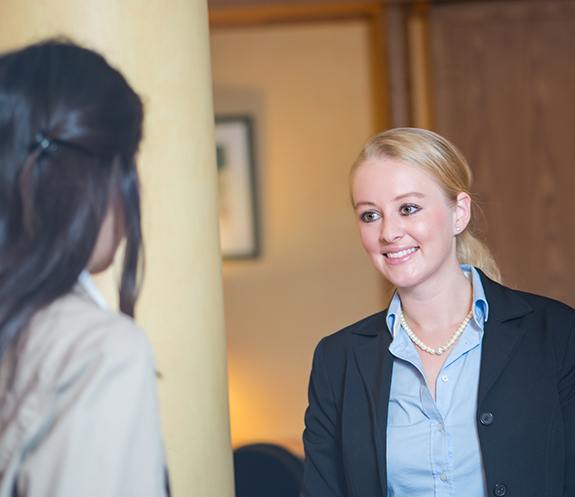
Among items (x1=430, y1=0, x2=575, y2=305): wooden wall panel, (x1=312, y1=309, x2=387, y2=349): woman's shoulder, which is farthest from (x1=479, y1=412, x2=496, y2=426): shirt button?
(x1=430, y1=0, x2=575, y2=305): wooden wall panel

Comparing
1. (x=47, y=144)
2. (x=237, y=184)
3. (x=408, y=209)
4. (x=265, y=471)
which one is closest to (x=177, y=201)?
(x=47, y=144)

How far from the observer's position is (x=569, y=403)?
6.62 feet

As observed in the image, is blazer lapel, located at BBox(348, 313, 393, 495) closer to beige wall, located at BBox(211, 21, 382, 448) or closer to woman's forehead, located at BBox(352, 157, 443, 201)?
woman's forehead, located at BBox(352, 157, 443, 201)

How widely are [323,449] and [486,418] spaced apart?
374mm

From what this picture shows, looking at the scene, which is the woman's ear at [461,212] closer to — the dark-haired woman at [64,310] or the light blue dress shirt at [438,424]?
the light blue dress shirt at [438,424]

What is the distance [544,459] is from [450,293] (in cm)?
38

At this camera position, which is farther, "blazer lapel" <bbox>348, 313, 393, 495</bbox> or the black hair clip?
"blazer lapel" <bbox>348, 313, 393, 495</bbox>

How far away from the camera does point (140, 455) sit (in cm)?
147

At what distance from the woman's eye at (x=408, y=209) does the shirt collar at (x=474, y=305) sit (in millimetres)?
238

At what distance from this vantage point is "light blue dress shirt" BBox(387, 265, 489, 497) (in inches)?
78.2

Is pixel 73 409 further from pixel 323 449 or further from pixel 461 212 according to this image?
pixel 461 212

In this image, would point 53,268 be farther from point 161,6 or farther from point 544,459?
point 544,459

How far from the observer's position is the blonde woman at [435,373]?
1989 millimetres

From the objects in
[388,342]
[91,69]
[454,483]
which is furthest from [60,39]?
[454,483]
